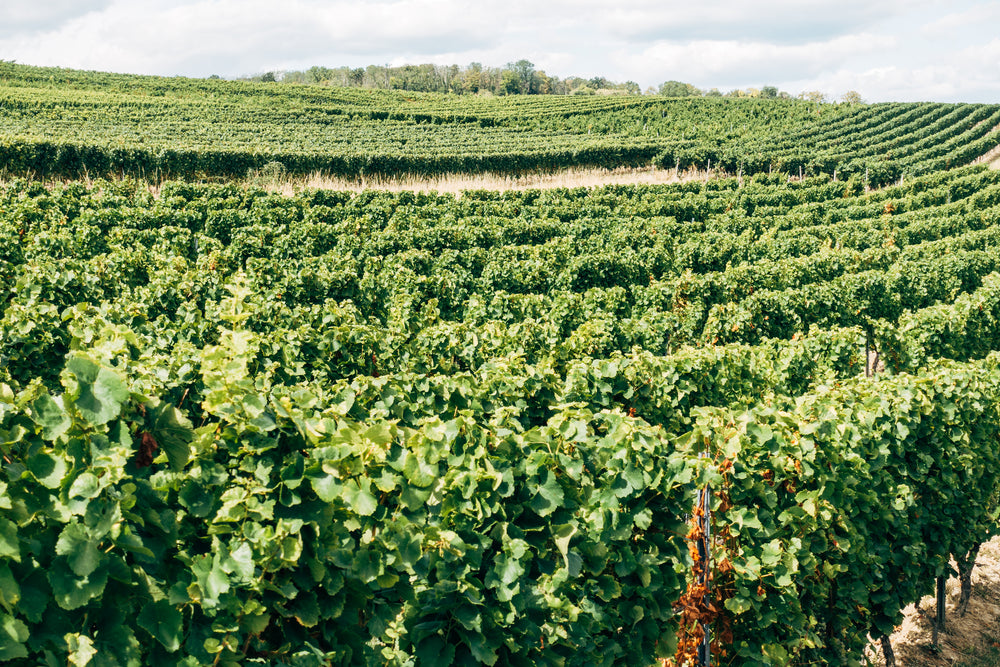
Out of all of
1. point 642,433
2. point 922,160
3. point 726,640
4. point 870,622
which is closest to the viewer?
point 642,433

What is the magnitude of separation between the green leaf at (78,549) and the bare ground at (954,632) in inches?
281

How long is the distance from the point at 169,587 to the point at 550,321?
7.50m

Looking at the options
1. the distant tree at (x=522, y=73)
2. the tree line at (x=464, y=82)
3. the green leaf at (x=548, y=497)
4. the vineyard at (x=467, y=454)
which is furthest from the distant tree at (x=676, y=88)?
the green leaf at (x=548, y=497)

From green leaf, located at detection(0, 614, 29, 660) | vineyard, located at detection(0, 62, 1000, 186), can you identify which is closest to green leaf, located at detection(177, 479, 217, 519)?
green leaf, located at detection(0, 614, 29, 660)

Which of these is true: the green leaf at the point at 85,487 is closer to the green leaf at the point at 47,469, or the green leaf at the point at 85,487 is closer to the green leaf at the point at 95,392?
the green leaf at the point at 47,469

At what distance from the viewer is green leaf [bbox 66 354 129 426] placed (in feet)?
9.05

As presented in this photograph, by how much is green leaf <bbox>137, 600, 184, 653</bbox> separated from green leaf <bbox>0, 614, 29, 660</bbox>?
18.3 inches

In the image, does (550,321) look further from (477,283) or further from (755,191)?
(755,191)

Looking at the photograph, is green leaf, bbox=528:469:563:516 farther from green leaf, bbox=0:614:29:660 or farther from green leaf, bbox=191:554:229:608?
green leaf, bbox=0:614:29:660

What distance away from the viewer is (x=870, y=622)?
6.07 meters

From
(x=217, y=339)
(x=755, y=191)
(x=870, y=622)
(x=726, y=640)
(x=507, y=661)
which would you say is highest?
(x=755, y=191)

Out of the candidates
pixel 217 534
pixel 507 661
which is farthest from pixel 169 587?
pixel 507 661

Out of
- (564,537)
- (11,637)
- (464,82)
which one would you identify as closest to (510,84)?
(464,82)

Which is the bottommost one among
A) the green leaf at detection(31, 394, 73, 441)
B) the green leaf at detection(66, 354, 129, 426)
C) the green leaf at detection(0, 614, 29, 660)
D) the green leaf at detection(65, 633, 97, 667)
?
the green leaf at detection(65, 633, 97, 667)
